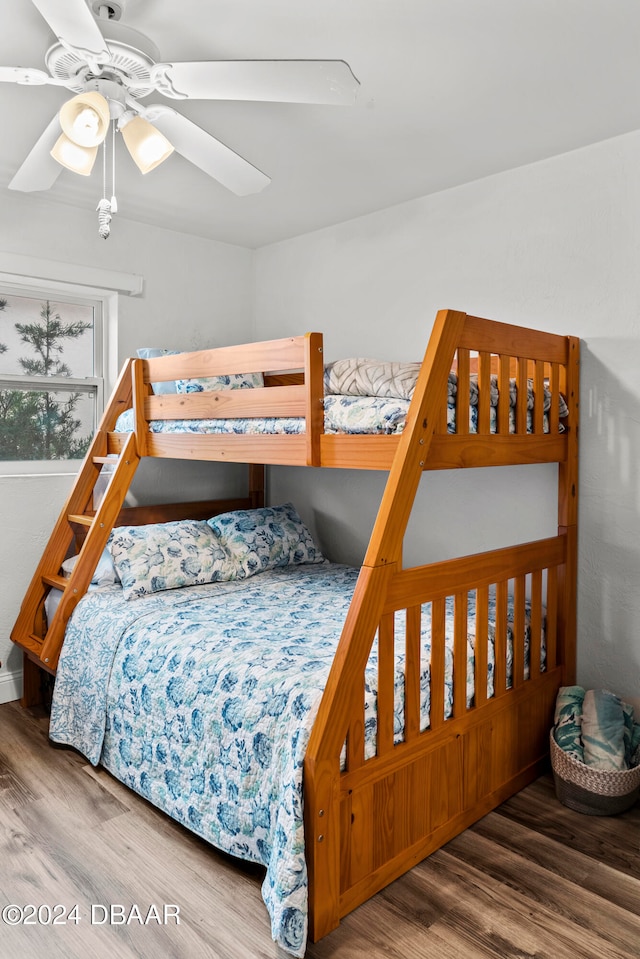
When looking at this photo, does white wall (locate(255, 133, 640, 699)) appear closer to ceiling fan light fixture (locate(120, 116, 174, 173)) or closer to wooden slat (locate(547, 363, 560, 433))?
wooden slat (locate(547, 363, 560, 433))

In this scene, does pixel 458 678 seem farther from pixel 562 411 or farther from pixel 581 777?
pixel 562 411

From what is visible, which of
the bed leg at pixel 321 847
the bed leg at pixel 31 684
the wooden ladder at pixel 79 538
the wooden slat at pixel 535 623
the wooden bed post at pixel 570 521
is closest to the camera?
the bed leg at pixel 321 847

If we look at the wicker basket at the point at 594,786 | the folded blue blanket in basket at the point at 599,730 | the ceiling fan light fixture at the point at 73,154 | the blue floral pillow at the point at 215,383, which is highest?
the ceiling fan light fixture at the point at 73,154

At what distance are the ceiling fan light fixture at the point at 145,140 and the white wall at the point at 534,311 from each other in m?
1.51

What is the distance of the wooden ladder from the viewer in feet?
9.38

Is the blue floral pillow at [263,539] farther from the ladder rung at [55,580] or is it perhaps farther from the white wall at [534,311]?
the ladder rung at [55,580]

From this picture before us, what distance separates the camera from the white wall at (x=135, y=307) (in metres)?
3.12

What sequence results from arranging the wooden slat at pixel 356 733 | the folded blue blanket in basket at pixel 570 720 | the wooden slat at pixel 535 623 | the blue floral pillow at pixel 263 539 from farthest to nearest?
the blue floral pillow at pixel 263 539
the wooden slat at pixel 535 623
the folded blue blanket in basket at pixel 570 720
the wooden slat at pixel 356 733

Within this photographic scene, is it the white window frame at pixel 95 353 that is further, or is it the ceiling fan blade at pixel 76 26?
the white window frame at pixel 95 353

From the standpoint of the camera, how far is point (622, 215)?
2.46 metres

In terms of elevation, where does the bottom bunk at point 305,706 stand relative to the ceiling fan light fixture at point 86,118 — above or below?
below

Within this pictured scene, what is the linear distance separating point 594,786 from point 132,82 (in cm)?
258

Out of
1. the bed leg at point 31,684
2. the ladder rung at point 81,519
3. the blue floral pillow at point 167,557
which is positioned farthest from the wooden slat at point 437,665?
the bed leg at point 31,684

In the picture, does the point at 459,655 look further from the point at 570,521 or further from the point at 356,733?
the point at 570,521
